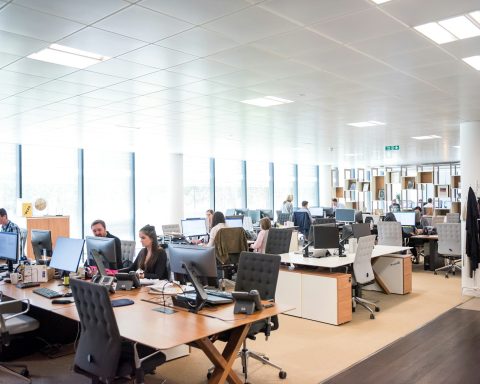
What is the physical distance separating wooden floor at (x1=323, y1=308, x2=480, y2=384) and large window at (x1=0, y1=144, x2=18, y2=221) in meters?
9.16

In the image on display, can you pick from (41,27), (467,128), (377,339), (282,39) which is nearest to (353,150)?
(467,128)

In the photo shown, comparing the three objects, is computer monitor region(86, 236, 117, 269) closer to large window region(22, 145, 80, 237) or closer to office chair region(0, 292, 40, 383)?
office chair region(0, 292, 40, 383)

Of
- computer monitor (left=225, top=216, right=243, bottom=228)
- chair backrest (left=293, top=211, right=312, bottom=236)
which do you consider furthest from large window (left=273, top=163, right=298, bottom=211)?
computer monitor (left=225, top=216, right=243, bottom=228)

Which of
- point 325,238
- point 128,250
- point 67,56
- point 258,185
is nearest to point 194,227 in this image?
point 128,250

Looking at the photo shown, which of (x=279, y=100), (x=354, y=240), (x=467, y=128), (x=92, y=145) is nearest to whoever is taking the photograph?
(x=279, y=100)

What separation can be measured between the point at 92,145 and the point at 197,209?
180 inches

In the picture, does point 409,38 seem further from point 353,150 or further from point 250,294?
point 353,150

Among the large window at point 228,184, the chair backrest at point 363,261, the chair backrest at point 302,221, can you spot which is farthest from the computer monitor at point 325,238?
the large window at point 228,184

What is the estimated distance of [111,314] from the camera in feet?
9.18

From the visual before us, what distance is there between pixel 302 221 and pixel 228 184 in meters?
4.88

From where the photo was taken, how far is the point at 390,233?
30.5 feet

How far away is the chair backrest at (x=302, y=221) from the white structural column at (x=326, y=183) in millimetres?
7296

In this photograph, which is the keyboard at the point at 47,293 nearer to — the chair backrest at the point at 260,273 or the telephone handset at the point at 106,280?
the telephone handset at the point at 106,280

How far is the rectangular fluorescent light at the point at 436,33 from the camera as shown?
11.8 ft
